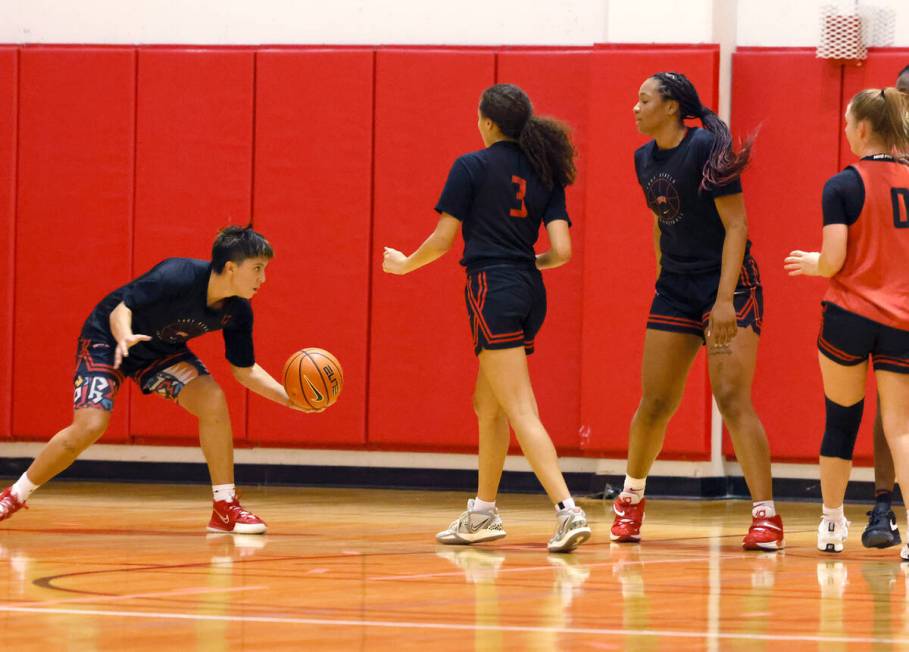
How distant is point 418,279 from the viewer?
8.88m

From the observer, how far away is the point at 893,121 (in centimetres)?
510

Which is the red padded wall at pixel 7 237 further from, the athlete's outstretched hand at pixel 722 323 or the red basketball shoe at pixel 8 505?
the athlete's outstretched hand at pixel 722 323

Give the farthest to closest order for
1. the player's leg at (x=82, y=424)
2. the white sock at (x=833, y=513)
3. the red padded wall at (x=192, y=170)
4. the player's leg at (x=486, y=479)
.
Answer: the red padded wall at (x=192, y=170) < the player's leg at (x=82, y=424) < the player's leg at (x=486, y=479) < the white sock at (x=833, y=513)

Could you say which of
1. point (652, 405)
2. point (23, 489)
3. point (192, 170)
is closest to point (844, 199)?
point (652, 405)

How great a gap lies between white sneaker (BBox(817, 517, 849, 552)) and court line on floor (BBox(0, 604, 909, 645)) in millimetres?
1995

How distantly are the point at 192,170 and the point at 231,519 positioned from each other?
3604 millimetres

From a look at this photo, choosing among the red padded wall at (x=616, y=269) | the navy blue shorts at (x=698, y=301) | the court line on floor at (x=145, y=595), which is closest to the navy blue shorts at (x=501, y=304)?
the navy blue shorts at (x=698, y=301)

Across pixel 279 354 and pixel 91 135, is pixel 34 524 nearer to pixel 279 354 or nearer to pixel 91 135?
pixel 279 354

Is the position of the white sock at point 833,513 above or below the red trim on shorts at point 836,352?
below

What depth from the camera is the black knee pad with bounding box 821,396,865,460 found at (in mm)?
5121

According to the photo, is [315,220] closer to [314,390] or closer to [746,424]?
[314,390]

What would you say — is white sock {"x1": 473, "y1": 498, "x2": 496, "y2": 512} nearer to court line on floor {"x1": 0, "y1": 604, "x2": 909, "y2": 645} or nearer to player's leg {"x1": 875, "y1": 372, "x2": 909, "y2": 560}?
player's leg {"x1": 875, "y1": 372, "x2": 909, "y2": 560}

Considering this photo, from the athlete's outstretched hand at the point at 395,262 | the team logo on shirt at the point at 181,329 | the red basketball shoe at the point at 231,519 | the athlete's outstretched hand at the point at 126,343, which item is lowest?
the red basketball shoe at the point at 231,519

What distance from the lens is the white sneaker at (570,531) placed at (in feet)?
16.7
